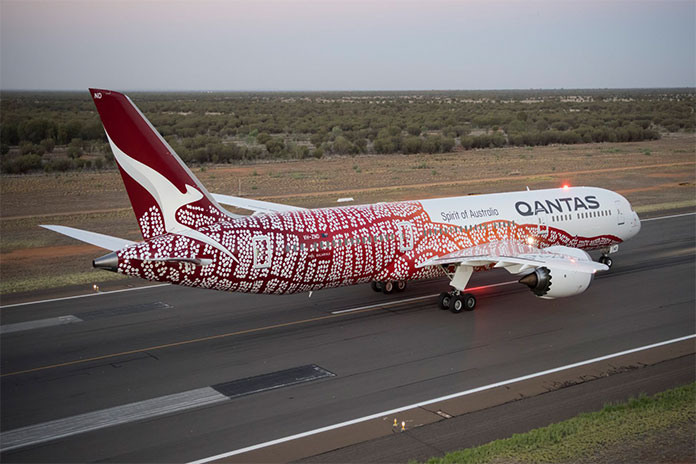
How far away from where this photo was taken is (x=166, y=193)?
21.3 m

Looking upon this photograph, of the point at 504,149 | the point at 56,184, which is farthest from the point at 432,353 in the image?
the point at 504,149

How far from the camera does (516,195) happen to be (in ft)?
96.7

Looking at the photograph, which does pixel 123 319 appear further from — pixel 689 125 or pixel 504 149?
pixel 689 125

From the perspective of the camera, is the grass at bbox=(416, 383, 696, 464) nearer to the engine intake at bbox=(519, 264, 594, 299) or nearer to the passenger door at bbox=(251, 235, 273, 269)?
the engine intake at bbox=(519, 264, 594, 299)

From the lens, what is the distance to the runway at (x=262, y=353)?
17.0 m

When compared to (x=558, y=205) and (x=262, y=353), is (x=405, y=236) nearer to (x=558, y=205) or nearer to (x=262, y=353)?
(x=262, y=353)

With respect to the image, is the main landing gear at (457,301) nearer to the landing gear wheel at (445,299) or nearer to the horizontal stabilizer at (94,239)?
the landing gear wheel at (445,299)

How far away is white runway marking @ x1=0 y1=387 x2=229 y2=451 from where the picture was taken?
1647 centimetres

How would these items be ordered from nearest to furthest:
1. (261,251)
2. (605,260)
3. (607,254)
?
(261,251) → (605,260) → (607,254)

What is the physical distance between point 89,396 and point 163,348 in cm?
397

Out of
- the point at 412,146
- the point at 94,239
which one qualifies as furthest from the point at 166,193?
the point at 412,146

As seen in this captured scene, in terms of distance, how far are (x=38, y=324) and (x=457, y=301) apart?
50.2 feet

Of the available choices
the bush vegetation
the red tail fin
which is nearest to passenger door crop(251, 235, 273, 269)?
the red tail fin

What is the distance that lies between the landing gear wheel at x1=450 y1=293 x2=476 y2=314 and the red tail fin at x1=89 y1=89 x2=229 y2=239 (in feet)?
30.9
